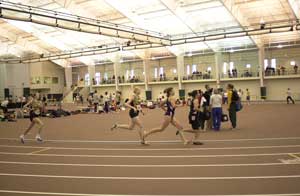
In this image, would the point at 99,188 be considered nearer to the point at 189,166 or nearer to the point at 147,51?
the point at 189,166

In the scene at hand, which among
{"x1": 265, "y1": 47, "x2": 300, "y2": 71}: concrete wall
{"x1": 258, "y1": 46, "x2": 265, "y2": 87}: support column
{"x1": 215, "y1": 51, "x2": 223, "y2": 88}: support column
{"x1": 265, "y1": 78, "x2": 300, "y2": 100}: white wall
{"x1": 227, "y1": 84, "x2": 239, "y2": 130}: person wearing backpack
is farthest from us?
{"x1": 215, "y1": 51, "x2": 223, "y2": 88}: support column

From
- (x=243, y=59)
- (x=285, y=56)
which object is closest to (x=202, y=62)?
(x=243, y=59)

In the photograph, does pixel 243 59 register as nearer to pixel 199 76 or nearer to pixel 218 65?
pixel 218 65

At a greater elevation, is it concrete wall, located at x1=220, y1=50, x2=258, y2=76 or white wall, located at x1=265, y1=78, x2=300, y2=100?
concrete wall, located at x1=220, y1=50, x2=258, y2=76

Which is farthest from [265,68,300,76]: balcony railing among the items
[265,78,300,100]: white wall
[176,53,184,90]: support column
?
[176,53,184,90]: support column

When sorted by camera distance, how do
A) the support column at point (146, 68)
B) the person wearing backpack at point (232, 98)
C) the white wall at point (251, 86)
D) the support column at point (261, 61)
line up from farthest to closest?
the support column at point (146, 68)
the white wall at point (251, 86)
the support column at point (261, 61)
the person wearing backpack at point (232, 98)

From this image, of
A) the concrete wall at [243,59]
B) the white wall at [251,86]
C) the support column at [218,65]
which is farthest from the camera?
the concrete wall at [243,59]

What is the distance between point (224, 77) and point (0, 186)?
39.7 m

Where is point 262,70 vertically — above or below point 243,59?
below

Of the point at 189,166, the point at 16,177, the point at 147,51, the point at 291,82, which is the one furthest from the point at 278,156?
→ the point at 147,51

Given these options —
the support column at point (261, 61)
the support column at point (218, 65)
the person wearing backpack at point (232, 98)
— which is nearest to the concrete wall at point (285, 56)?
the support column at point (261, 61)

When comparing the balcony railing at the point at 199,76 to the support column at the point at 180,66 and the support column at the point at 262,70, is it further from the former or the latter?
Result: the support column at the point at 262,70

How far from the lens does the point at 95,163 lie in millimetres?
7887

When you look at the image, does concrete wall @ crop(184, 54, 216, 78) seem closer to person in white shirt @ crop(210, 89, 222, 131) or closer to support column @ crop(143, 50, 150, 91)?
support column @ crop(143, 50, 150, 91)
